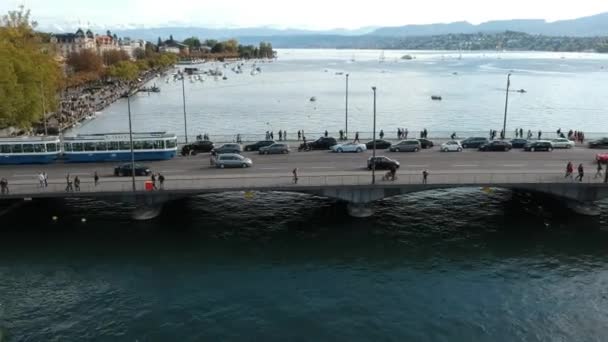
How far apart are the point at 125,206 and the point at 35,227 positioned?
7.74 m

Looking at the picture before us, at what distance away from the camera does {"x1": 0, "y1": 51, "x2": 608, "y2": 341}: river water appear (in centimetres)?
3023

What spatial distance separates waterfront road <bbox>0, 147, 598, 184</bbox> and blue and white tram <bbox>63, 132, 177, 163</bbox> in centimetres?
104

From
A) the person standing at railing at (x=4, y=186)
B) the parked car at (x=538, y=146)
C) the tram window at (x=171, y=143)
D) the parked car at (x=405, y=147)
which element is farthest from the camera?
the parked car at (x=538, y=146)

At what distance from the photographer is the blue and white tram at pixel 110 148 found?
5208cm

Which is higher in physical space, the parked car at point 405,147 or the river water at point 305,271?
the parked car at point 405,147

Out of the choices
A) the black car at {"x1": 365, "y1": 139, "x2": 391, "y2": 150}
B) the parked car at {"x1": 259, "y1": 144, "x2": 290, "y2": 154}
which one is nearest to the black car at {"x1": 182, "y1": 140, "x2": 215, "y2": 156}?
the parked car at {"x1": 259, "y1": 144, "x2": 290, "y2": 154}

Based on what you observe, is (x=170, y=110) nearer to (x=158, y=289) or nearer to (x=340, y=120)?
(x=340, y=120)

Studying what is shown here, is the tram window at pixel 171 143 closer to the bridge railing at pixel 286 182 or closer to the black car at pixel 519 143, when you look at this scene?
the bridge railing at pixel 286 182

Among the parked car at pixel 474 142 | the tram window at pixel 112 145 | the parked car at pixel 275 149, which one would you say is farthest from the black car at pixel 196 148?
the parked car at pixel 474 142

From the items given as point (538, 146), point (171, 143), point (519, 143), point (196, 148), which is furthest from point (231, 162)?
point (538, 146)

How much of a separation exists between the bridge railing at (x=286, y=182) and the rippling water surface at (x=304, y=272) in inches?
147

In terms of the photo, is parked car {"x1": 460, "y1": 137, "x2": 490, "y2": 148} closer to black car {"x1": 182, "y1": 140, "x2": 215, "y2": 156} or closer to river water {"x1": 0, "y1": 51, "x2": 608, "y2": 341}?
river water {"x1": 0, "y1": 51, "x2": 608, "y2": 341}

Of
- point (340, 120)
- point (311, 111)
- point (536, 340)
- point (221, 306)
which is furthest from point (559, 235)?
point (311, 111)

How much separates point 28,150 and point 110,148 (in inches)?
300
